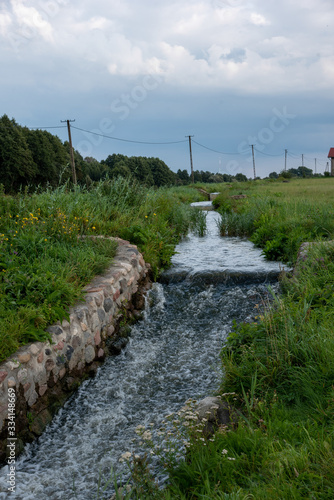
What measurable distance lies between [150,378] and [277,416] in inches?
79.4

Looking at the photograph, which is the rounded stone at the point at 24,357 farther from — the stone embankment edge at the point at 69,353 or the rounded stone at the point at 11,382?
the rounded stone at the point at 11,382

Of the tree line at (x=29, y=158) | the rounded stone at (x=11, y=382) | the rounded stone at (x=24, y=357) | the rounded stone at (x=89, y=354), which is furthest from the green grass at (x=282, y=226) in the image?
the tree line at (x=29, y=158)

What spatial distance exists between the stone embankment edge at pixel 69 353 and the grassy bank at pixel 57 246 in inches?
6.2

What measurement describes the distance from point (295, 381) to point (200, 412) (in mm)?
880

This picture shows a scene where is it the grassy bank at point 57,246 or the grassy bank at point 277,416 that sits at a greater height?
the grassy bank at point 57,246

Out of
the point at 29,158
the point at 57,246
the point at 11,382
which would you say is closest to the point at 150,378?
the point at 11,382

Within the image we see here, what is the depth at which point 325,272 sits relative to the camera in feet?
18.2

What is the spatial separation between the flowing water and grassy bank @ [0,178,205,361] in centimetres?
90

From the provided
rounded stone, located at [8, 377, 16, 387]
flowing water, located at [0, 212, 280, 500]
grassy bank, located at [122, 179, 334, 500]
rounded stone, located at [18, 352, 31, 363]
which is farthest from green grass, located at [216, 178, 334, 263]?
rounded stone, located at [8, 377, 16, 387]

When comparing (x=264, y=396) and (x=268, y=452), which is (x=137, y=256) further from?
(x=268, y=452)

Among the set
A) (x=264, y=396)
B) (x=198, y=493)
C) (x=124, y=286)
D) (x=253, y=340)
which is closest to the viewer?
(x=198, y=493)

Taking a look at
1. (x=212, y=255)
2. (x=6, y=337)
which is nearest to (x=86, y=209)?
(x=212, y=255)

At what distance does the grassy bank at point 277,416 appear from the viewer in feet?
7.70

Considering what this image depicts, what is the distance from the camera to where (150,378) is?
484 centimetres
